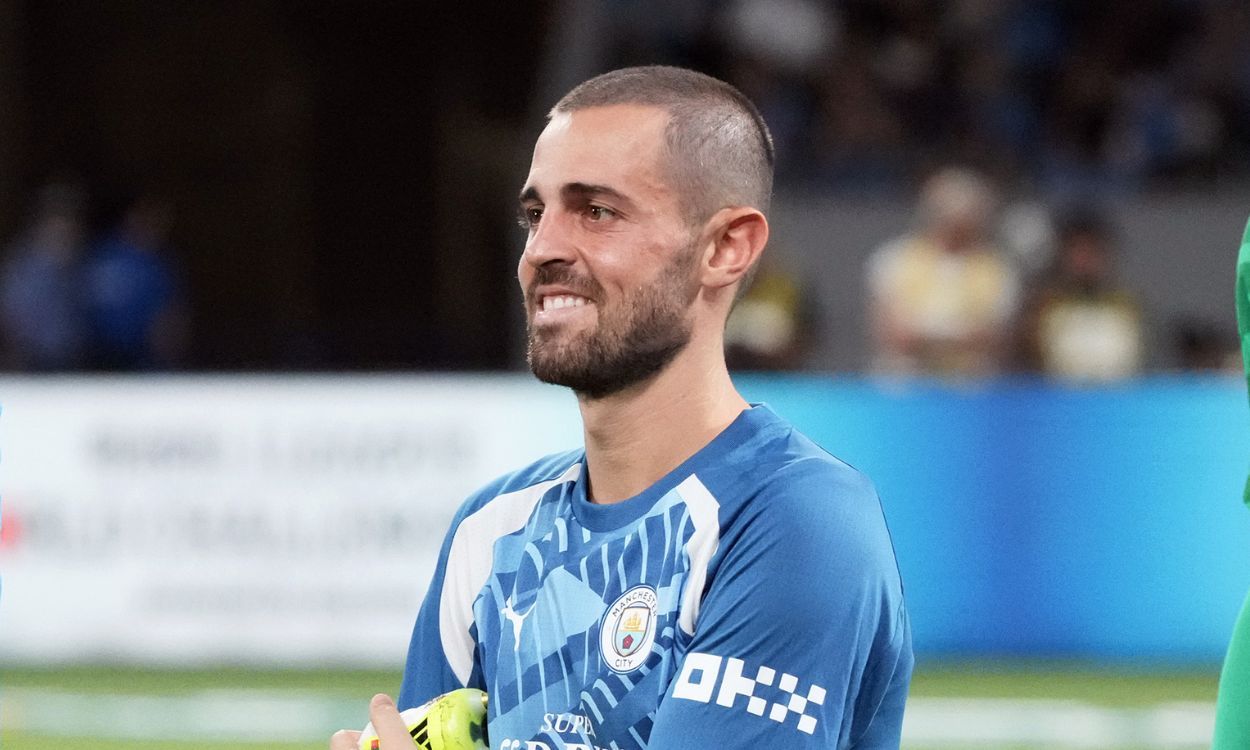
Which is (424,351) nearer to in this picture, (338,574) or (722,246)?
(338,574)

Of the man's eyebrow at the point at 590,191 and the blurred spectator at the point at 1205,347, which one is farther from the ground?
the blurred spectator at the point at 1205,347

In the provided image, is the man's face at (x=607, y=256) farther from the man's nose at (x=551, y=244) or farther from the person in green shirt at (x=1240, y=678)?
the person in green shirt at (x=1240, y=678)

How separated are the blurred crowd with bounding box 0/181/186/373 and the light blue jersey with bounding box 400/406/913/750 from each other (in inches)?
426

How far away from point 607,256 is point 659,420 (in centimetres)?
26

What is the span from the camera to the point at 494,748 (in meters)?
2.79

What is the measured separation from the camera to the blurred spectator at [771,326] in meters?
10.5

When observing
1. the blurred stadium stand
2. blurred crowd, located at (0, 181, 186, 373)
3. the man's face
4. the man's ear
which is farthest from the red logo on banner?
the man's ear

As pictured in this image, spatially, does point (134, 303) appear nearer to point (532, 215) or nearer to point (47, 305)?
point (47, 305)

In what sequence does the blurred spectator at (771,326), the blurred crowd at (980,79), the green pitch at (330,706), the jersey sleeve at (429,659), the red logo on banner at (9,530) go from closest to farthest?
the jersey sleeve at (429,659)
the green pitch at (330,706)
the red logo on banner at (9,530)
the blurred spectator at (771,326)
the blurred crowd at (980,79)

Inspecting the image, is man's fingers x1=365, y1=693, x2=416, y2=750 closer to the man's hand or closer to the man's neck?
the man's hand

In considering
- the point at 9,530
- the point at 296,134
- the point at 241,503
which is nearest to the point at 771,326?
the point at 241,503

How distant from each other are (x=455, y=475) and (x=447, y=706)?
22.9ft

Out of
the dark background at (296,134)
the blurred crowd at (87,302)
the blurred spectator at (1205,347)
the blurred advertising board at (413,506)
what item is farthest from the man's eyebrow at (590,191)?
the dark background at (296,134)

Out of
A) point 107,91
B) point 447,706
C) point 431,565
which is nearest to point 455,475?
point 431,565
